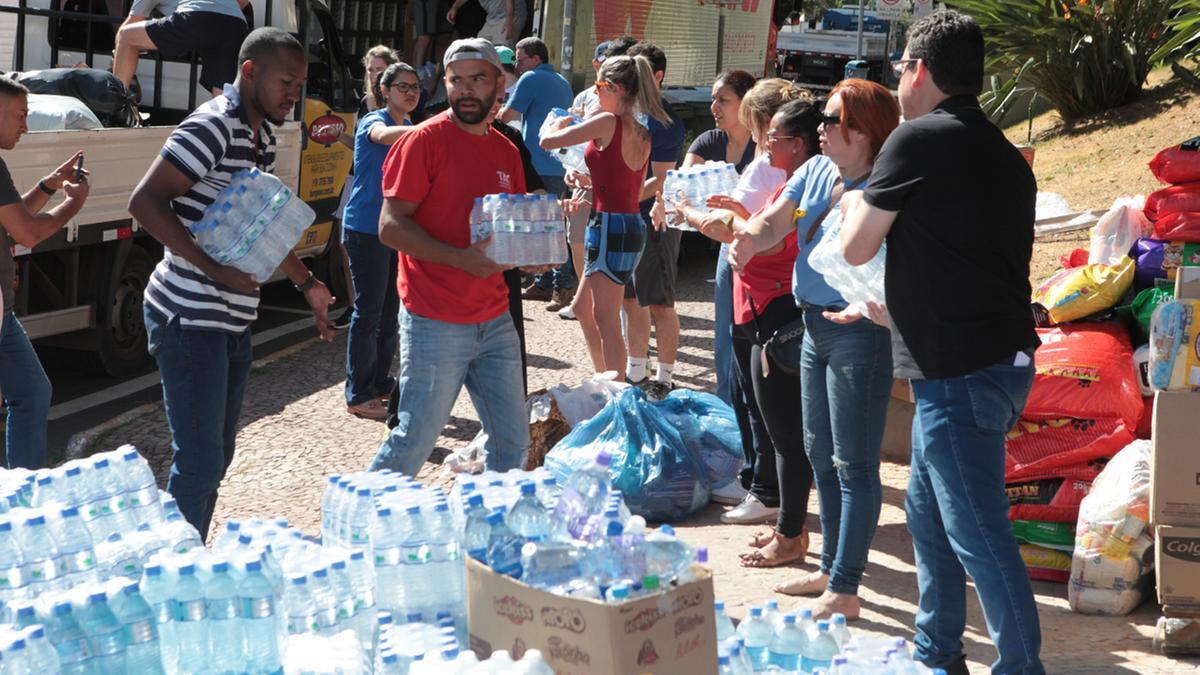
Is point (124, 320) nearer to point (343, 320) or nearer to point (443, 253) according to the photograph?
point (343, 320)

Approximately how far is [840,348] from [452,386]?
1.43m

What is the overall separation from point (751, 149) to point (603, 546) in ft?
15.5

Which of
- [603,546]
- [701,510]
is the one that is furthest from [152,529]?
[701,510]

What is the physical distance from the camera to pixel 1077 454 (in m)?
5.65

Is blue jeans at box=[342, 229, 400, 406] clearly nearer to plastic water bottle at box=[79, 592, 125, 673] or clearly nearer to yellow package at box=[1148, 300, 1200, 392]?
yellow package at box=[1148, 300, 1200, 392]

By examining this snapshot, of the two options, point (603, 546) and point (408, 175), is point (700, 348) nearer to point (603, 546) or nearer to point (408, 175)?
point (408, 175)

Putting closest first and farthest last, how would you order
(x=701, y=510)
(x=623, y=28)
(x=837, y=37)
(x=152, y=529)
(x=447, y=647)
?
(x=447, y=647) → (x=152, y=529) → (x=701, y=510) → (x=623, y=28) → (x=837, y=37)

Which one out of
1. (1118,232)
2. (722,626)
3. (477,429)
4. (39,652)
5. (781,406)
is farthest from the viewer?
(477,429)

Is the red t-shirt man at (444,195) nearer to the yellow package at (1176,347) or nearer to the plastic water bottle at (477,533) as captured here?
the plastic water bottle at (477,533)

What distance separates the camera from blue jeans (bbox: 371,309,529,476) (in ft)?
16.4

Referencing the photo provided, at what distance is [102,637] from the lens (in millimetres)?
2871

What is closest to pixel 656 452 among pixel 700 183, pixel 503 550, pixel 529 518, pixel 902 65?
pixel 700 183

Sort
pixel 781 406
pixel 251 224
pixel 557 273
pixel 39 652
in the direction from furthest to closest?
pixel 557 273 → pixel 781 406 → pixel 251 224 → pixel 39 652

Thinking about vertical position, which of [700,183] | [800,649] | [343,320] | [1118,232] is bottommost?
[343,320]
